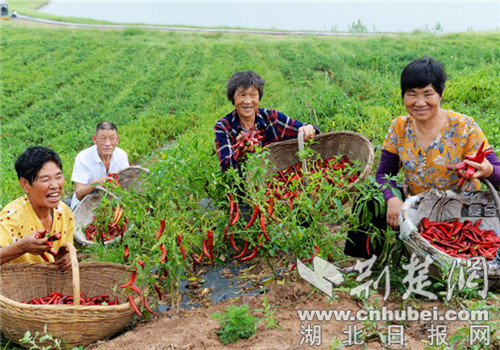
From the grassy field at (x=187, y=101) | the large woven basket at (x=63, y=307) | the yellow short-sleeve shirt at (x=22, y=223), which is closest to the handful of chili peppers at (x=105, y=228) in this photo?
the grassy field at (x=187, y=101)

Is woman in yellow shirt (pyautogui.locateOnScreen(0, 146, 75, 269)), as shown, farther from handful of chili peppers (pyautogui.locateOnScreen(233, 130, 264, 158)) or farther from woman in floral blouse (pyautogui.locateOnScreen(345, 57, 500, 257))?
woman in floral blouse (pyautogui.locateOnScreen(345, 57, 500, 257))

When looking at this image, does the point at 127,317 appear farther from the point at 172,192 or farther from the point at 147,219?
the point at 172,192

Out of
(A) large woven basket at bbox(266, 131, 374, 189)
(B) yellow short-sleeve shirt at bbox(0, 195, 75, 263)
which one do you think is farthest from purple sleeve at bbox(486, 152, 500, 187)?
(B) yellow short-sleeve shirt at bbox(0, 195, 75, 263)

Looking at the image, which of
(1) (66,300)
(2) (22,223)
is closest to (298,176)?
(1) (66,300)

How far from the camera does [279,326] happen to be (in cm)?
287

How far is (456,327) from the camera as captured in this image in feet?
8.89

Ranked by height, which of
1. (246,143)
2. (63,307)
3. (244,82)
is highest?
(244,82)

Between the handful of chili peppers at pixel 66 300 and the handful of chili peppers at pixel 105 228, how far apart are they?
0.57m

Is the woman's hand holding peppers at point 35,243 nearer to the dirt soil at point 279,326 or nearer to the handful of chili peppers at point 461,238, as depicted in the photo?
the dirt soil at point 279,326

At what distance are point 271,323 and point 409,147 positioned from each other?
153 centimetres

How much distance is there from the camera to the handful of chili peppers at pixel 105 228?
3871 millimetres

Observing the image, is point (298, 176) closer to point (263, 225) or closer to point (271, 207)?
point (271, 207)

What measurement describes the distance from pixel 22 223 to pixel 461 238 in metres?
2.86

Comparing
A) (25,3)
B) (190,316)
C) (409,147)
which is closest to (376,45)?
(409,147)
